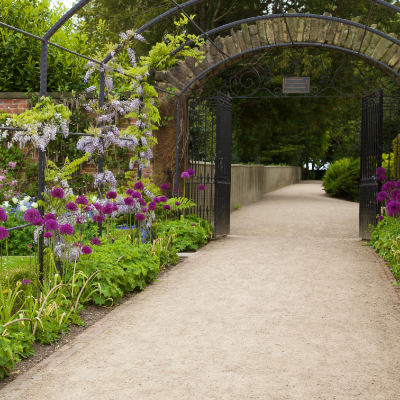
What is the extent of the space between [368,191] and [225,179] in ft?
8.45

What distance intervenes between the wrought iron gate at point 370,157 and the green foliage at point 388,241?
1.36 ft

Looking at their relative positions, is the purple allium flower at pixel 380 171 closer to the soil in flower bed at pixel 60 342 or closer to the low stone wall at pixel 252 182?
the soil in flower bed at pixel 60 342

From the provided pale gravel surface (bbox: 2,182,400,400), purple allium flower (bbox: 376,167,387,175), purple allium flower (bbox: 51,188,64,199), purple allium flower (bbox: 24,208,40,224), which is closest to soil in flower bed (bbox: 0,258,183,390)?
pale gravel surface (bbox: 2,182,400,400)

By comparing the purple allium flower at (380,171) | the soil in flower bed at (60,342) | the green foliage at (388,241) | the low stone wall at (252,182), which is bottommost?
the soil in flower bed at (60,342)

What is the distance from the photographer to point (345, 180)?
68.8ft

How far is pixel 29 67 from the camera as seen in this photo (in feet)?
30.3

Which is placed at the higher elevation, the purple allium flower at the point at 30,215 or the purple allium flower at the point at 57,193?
the purple allium flower at the point at 57,193

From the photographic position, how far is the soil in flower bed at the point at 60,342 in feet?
11.3

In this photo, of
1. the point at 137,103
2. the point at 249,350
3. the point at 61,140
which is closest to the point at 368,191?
the point at 137,103

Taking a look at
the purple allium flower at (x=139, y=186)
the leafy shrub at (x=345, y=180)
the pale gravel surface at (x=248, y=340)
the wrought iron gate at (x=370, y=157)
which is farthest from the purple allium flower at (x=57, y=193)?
the leafy shrub at (x=345, y=180)

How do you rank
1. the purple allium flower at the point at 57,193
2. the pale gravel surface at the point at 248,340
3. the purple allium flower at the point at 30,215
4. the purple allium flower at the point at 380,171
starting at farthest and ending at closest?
→ the purple allium flower at the point at 380,171 → the purple allium flower at the point at 57,193 → the purple allium flower at the point at 30,215 → the pale gravel surface at the point at 248,340

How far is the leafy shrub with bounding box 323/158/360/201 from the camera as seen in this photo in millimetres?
20672

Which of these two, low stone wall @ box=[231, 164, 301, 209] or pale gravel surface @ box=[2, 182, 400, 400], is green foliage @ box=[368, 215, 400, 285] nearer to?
pale gravel surface @ box=[2, 182, 400, 400]

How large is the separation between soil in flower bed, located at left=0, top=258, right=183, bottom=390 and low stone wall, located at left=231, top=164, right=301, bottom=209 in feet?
36.1
